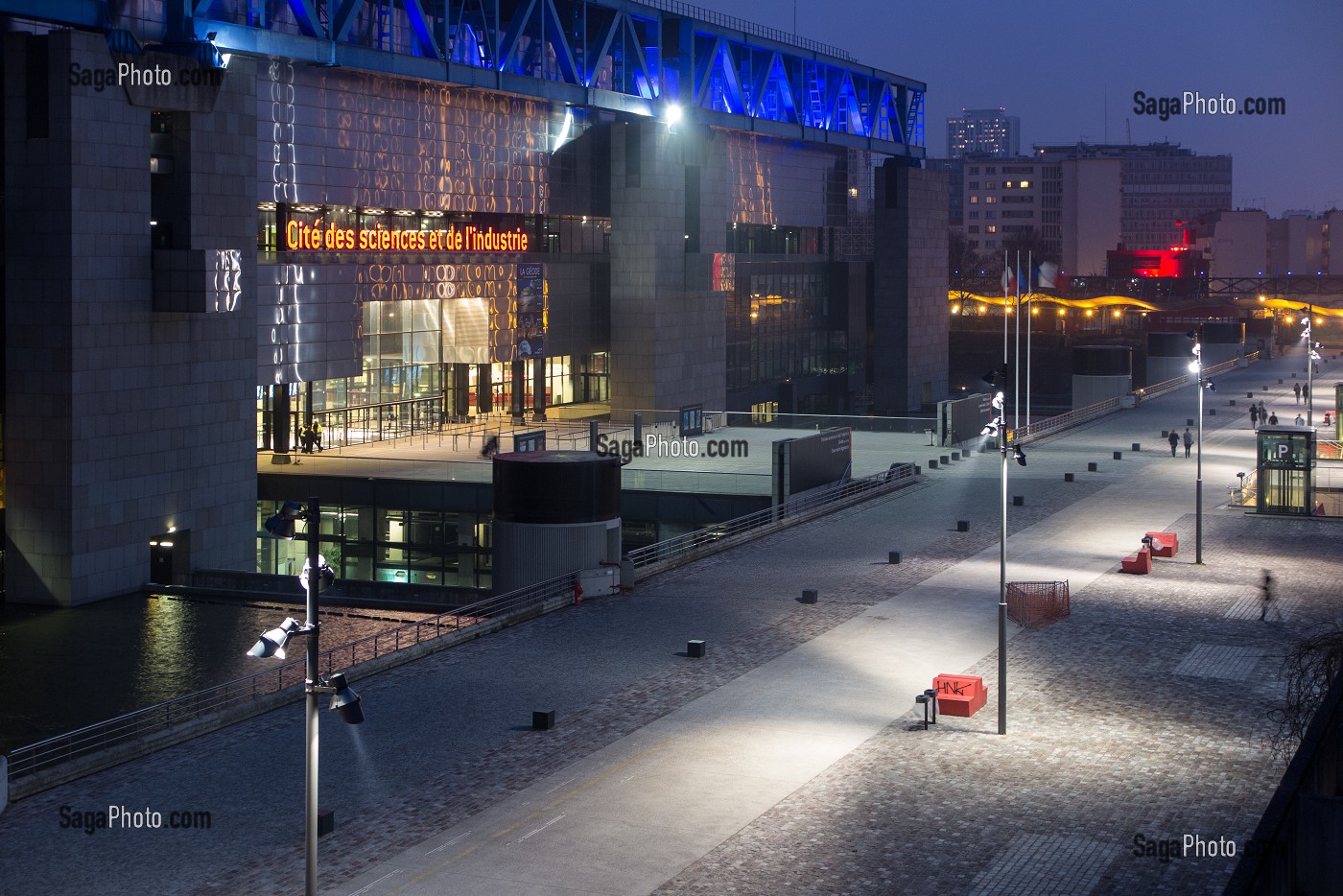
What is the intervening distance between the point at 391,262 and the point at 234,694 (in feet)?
117

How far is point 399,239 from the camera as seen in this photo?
225 feet

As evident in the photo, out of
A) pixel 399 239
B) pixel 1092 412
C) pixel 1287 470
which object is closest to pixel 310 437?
pixel 399 239

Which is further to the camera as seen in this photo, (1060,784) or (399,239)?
(399,239)

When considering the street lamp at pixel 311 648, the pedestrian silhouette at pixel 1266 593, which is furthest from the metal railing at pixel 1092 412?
the street lamp at pixel 311 648

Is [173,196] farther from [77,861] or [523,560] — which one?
[77,861]

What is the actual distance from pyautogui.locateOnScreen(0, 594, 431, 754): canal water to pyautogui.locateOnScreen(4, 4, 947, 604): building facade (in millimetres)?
1954

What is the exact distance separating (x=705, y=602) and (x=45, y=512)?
1776 centimetres

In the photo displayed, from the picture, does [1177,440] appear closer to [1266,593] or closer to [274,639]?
[1266,593]

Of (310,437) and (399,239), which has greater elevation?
(399,239)

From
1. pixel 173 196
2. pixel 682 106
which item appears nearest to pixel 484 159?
pixel 682 106

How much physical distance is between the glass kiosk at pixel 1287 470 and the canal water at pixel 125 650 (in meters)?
28.8

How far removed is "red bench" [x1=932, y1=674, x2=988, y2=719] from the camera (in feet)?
102

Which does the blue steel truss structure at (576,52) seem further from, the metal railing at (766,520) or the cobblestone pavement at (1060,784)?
the cobblestone pavement at (1060,784)

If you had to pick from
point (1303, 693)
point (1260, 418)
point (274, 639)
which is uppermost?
point (1260, 418)
